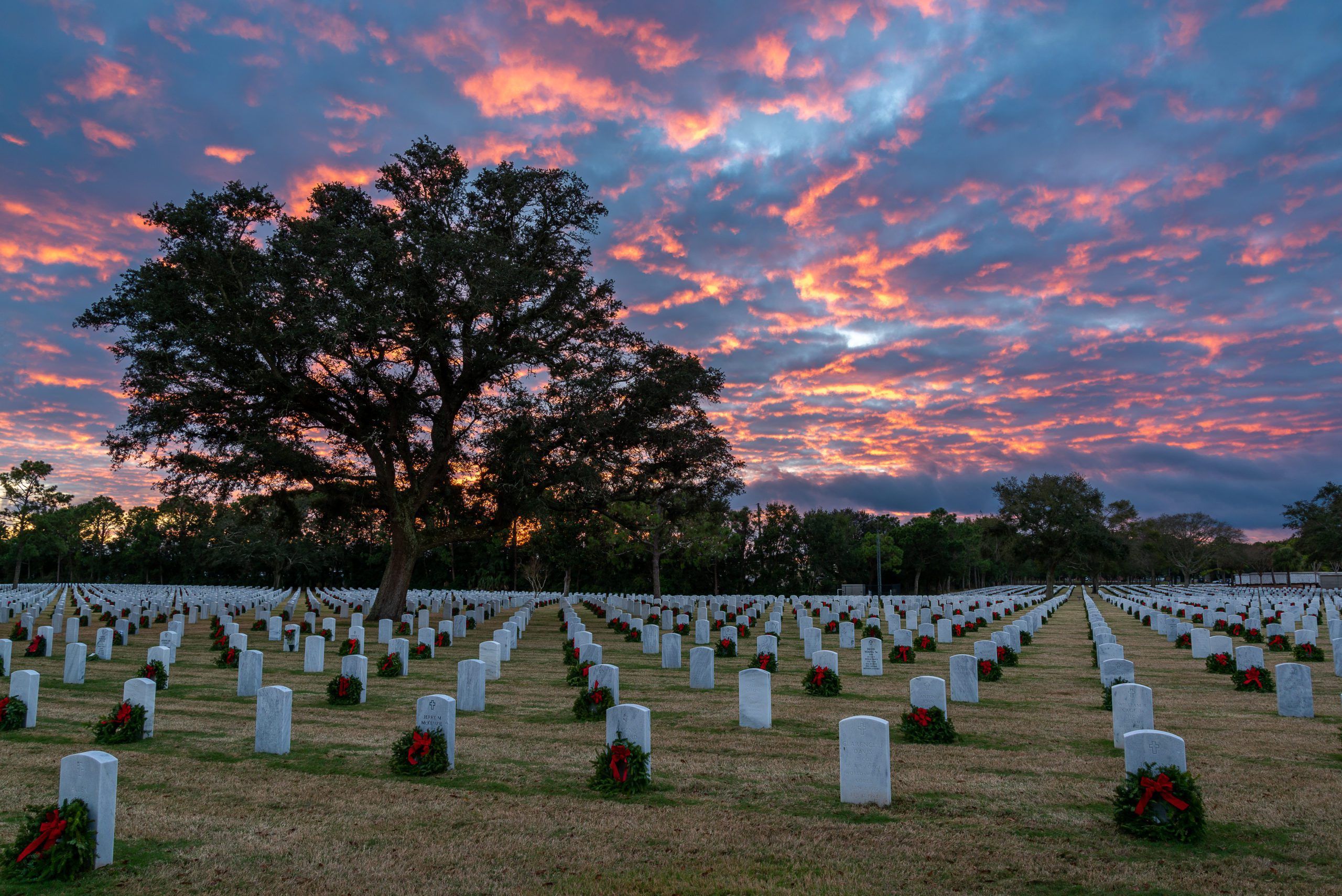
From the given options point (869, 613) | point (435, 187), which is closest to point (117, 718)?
point (435, 187)

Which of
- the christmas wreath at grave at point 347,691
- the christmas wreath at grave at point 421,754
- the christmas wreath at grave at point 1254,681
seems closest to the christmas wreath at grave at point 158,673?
the christmas wreath at grave at point 347,691

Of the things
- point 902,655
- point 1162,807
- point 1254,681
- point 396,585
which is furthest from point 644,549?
point 1162,807

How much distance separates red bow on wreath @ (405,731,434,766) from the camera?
25.5 feet

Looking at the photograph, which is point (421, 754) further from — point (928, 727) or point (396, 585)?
point (396, 585)

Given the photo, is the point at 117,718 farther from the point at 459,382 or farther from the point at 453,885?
the point at 459,382

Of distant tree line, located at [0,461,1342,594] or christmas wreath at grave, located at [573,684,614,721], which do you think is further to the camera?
distant tree line, located at [0,461,1342,594]

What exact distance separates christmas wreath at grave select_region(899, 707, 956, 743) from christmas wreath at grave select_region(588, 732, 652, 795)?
344 centimetres

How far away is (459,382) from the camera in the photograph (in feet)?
86.4

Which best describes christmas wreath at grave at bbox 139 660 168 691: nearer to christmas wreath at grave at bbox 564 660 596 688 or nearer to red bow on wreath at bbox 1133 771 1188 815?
christmas wreath at grave at bbox 564 660 596 688

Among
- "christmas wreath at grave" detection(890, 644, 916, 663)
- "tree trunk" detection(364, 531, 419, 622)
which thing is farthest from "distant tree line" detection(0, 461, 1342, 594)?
"christmas wreath at grave" detection(890, 644, 916, 663)

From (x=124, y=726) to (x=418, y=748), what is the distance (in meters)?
4.16

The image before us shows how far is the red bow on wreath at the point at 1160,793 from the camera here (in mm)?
5766

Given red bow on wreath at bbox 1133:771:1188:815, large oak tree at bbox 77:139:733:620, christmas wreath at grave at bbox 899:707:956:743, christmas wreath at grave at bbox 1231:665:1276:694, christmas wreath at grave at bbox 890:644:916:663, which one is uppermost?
large oak tree at bbox 77:139:733:620

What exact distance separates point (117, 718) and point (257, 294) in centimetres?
1615
